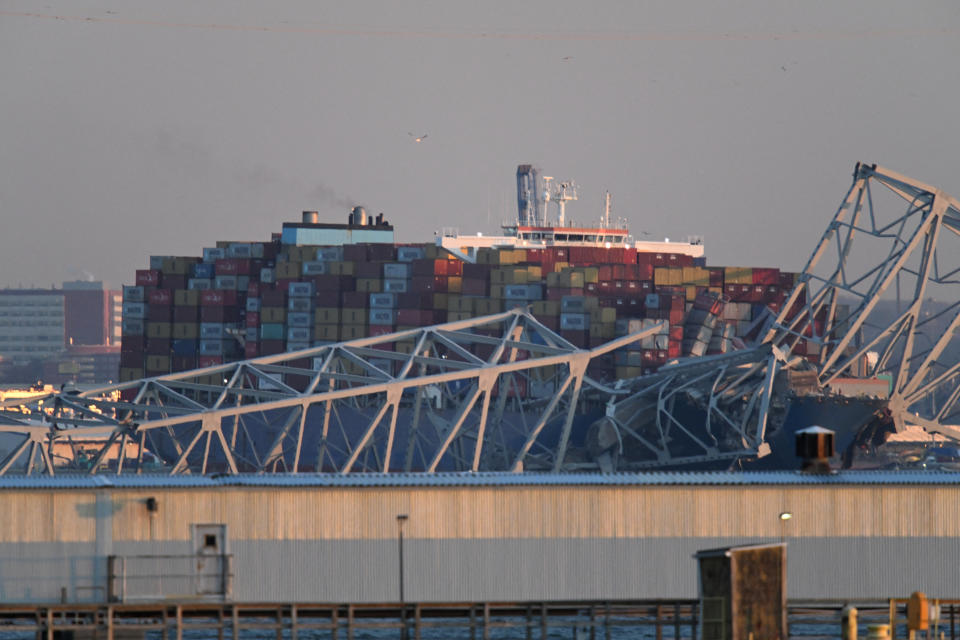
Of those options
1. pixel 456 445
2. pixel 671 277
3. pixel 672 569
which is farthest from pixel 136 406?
pixel 671 277

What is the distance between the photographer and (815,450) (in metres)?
40.8

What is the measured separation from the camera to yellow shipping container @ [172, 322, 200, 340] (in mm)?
131375

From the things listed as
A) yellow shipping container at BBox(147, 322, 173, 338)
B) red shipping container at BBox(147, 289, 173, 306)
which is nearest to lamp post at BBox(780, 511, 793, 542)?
yellow shipping container at BBox(147, 322, 173, 338)

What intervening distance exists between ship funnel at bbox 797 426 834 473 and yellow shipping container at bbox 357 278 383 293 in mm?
84097

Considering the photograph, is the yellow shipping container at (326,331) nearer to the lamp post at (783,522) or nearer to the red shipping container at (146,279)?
the red shipping container at (146,279)

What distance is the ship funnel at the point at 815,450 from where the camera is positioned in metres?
40.6

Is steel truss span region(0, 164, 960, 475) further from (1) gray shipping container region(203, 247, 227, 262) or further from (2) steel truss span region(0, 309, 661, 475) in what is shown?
(1) gray shipping container region(203, 247, 227, 262)

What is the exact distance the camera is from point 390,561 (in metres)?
37.8

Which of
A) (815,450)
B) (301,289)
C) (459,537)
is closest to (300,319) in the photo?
(301,289)

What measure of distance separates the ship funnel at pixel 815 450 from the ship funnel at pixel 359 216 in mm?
120867

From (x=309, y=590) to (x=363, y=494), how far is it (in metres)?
2.44

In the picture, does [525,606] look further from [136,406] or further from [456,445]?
[456,445]

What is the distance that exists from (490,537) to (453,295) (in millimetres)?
84729

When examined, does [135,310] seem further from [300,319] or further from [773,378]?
[773,378]
